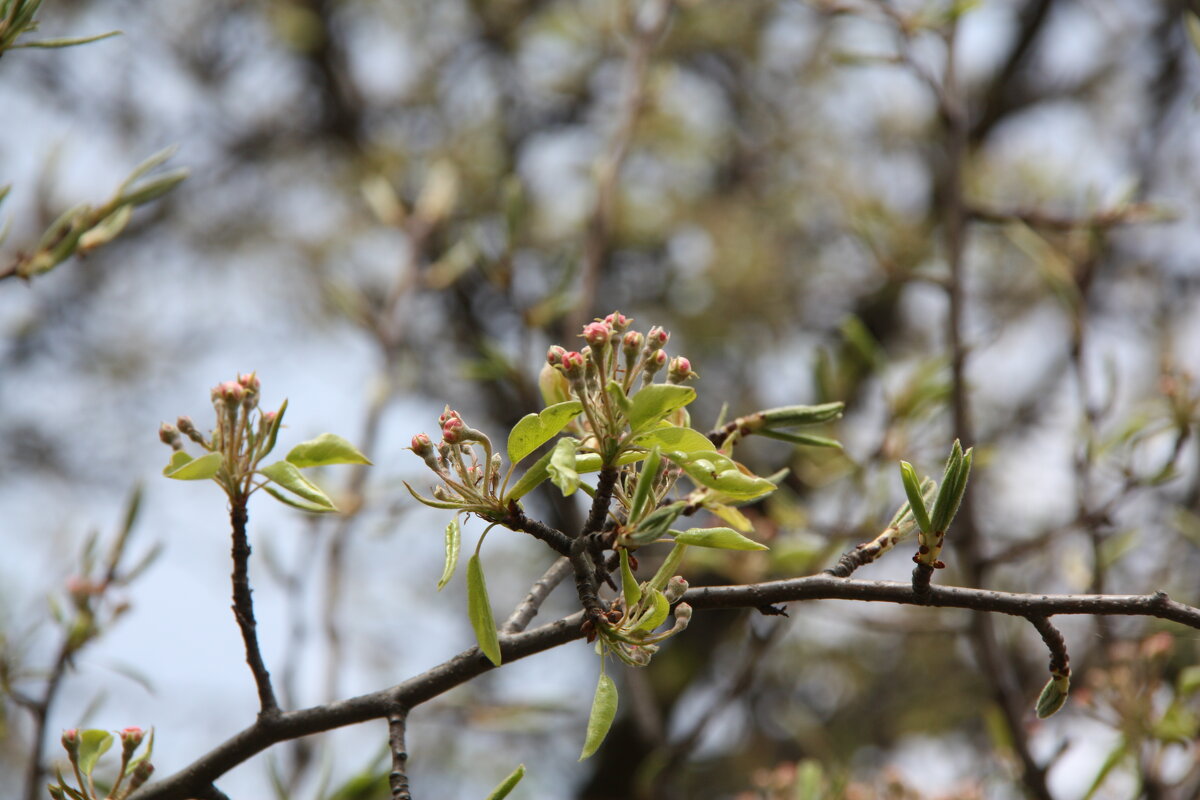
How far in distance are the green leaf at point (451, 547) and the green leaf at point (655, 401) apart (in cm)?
10

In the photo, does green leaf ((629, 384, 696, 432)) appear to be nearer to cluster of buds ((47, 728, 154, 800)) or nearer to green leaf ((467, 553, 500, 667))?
green leaf ((467, 553, 500, 667))

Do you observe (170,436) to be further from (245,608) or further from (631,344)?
(631,344)

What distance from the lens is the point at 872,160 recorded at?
11.5 ft

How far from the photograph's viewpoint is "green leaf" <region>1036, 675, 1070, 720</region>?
0.45 meters

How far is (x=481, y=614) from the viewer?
0.46m

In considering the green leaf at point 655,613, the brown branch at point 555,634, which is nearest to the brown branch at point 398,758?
the brown branch at point 555,634

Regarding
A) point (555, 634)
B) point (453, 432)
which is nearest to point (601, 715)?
point (555, 634)

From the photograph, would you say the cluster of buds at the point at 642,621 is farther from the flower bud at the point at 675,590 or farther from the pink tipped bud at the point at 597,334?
the pink tipped bud at the point at 597,334

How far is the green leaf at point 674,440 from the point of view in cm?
45

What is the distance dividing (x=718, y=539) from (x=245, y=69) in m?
3.86

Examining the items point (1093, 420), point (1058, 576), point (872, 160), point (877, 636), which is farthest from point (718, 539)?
point (872, 160)

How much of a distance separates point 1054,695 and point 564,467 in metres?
0.25

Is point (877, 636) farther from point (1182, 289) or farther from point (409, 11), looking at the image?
point (409, 11)

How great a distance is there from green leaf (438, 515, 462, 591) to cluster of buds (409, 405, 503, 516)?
0.5 inches
